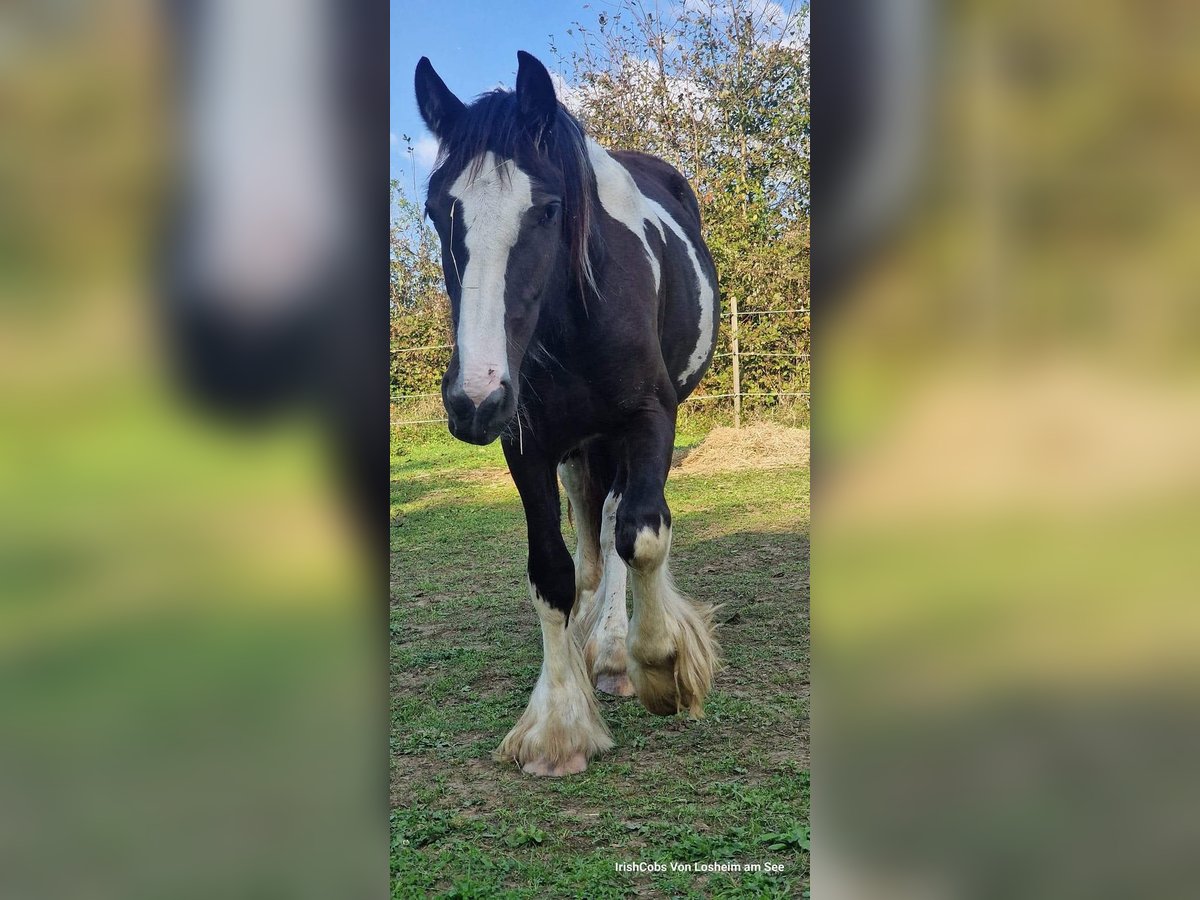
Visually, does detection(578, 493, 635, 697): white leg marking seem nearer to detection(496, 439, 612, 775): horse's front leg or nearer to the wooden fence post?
detection(496, 439, 612, 775): horse's front leg

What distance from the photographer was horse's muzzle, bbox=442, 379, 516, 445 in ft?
5.33

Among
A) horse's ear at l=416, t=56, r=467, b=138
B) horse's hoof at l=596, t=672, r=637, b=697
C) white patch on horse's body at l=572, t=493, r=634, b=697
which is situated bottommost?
horse's hoof at l=596, t=672, r=637, b=697

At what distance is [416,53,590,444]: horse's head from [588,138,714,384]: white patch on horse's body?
390 mm

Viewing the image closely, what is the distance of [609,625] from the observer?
2.82 metres

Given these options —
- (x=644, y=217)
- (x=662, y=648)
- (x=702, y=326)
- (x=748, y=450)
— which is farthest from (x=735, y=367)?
(x=662, y=648)

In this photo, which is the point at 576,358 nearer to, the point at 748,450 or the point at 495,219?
the point at 495,219

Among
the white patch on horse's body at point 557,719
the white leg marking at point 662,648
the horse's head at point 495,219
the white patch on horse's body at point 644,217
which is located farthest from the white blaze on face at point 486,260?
the white patch on horse's body at point 557,719

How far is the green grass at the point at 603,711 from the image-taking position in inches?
70.1

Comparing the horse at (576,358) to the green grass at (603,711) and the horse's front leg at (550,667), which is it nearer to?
the horse's front leg at (550,667)

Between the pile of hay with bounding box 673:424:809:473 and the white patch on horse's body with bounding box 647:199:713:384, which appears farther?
the white patch on horse's body with bounding box 647:199:713:384

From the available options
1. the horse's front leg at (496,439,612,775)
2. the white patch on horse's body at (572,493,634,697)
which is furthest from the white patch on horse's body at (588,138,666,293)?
the white patch on horse's body at (572,493,634,697)
